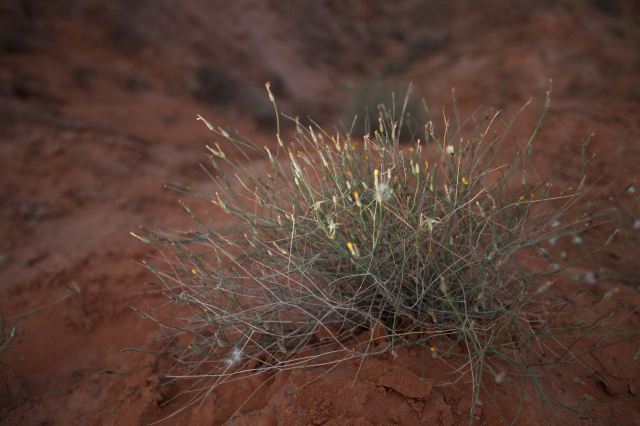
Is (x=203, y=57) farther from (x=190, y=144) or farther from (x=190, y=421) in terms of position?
(x=190, y=421)

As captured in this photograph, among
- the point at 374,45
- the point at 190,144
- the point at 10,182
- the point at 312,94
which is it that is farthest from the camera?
the point at 374,45

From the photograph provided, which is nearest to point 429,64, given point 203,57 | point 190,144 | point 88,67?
point 203,57

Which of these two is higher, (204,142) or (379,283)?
(379,283)

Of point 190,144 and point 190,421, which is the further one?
point 190,144

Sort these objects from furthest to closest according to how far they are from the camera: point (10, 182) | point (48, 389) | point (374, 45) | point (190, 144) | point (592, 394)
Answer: point (374, 45), point (190, 144), point (10, 182), point (48, 389), point (592, 394)

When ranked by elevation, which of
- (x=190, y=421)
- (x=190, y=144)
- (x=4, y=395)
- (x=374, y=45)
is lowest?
(x=374, y=45)

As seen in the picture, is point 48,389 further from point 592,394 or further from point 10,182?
point 10,182

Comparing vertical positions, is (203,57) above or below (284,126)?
above

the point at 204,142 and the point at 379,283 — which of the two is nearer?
the point at 379,283
